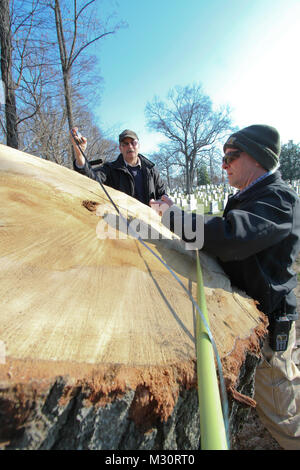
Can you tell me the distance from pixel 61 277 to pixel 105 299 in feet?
0.53

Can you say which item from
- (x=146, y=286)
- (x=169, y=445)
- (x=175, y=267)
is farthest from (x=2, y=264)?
(x=169, y=445)

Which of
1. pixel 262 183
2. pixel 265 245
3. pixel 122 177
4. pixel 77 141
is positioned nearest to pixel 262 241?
pixel 265 245

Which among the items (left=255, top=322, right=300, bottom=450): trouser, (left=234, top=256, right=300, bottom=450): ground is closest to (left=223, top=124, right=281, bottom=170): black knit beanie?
(left=255, top=322, right=300, bottom=450): trouser

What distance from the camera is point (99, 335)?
0.64 metres

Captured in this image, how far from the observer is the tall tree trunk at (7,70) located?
4.75 metres

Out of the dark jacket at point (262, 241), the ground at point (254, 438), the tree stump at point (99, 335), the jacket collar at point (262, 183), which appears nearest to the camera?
the tree stump at point (99, 335)

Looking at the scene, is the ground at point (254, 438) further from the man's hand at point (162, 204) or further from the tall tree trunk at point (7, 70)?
the tall tree trunk at point (7, 70)

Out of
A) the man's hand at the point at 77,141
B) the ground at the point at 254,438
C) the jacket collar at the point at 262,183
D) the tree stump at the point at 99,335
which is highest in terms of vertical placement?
the man's hand at the point at 77,141

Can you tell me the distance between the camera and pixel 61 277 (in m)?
0.78

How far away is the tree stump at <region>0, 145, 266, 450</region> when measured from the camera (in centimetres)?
56

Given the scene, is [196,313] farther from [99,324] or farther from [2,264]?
[2,264]

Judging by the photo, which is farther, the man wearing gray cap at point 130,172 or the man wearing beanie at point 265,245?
the man wearing gray cap at point 130,172

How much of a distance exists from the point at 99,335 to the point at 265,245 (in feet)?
2.42

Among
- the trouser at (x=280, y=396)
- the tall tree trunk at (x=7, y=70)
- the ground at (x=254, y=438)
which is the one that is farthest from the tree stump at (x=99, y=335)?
the tall tree trunk at (x=7, y=70)
